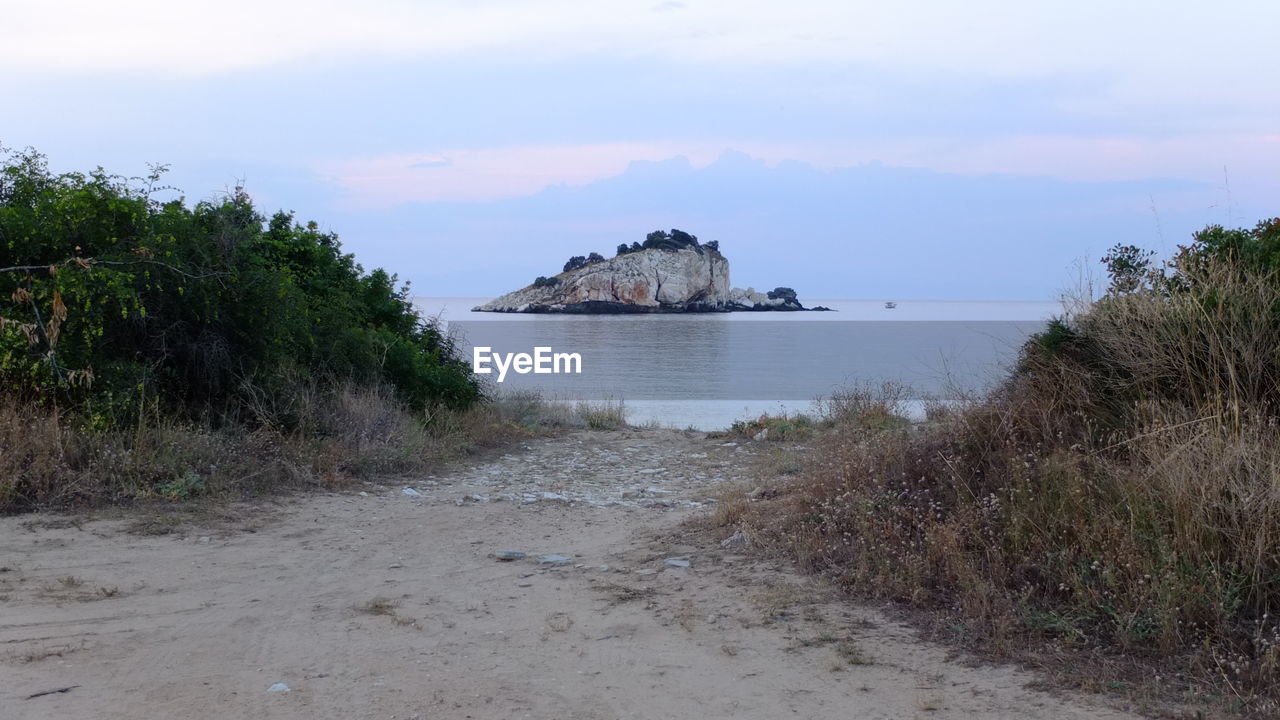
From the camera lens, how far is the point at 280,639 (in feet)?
18.0

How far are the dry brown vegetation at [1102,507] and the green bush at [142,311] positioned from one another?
21.1ft

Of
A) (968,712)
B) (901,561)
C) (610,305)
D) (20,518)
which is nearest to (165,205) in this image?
(20,518)

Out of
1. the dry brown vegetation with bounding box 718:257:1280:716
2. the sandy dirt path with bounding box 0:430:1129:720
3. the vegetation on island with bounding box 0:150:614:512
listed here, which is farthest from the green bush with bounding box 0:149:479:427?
the dry brown vegetation with bounding box 718:257:1280:716

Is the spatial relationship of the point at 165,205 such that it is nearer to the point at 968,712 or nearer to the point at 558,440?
the point at 558,440

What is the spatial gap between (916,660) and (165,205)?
1055cm

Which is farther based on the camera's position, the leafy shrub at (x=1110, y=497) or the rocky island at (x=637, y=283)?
the rocky island at (x=637, y=283)

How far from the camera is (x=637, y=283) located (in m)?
85.4

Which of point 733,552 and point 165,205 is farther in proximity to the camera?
point 165,205

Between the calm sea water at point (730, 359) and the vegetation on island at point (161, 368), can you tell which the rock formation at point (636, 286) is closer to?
the calm sea water at point (730, 359)

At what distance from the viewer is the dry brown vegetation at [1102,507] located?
4.93m

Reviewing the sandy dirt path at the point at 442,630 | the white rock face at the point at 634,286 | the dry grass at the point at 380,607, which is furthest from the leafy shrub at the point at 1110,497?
the white rock face at the point at 634,286

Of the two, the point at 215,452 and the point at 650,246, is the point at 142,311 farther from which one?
the point at 650,246

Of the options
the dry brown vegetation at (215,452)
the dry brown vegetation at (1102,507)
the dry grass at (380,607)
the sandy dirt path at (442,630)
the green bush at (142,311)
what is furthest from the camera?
the green bush at (142,311)

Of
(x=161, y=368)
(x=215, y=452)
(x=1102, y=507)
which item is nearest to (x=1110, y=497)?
(x=1102, y=507)
